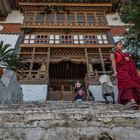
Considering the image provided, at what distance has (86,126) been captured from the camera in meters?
3.31

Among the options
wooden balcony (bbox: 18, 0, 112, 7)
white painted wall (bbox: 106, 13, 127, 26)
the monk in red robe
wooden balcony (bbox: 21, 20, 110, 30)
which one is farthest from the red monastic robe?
wooden balcony (bbox: 18, 0, 112, 7)

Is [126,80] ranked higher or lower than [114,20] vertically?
lower

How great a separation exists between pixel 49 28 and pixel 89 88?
5985mm

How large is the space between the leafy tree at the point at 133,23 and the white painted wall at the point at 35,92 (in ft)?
16.2

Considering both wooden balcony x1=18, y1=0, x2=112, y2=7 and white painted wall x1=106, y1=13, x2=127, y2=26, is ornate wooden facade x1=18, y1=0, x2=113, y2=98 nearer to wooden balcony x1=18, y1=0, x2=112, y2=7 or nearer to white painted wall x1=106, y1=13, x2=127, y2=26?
wooden balcony x1=18, y1=0, x2=112, y2=7

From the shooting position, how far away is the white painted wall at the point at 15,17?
21.1 m

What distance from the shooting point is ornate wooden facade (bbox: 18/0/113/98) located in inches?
656

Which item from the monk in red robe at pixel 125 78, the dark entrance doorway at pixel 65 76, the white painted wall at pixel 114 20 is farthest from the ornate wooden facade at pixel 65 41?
the monk in red robe at pixel 125 78

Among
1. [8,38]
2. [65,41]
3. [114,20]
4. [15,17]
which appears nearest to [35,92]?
[65,41]

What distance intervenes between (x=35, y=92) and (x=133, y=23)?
585 centimetres

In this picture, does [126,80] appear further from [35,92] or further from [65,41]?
[65,41]

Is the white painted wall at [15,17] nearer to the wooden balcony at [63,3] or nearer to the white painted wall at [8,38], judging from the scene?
the wooden balcony at [63,3]

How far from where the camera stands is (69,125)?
354 cm

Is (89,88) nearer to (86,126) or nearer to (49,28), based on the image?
(49,28)
